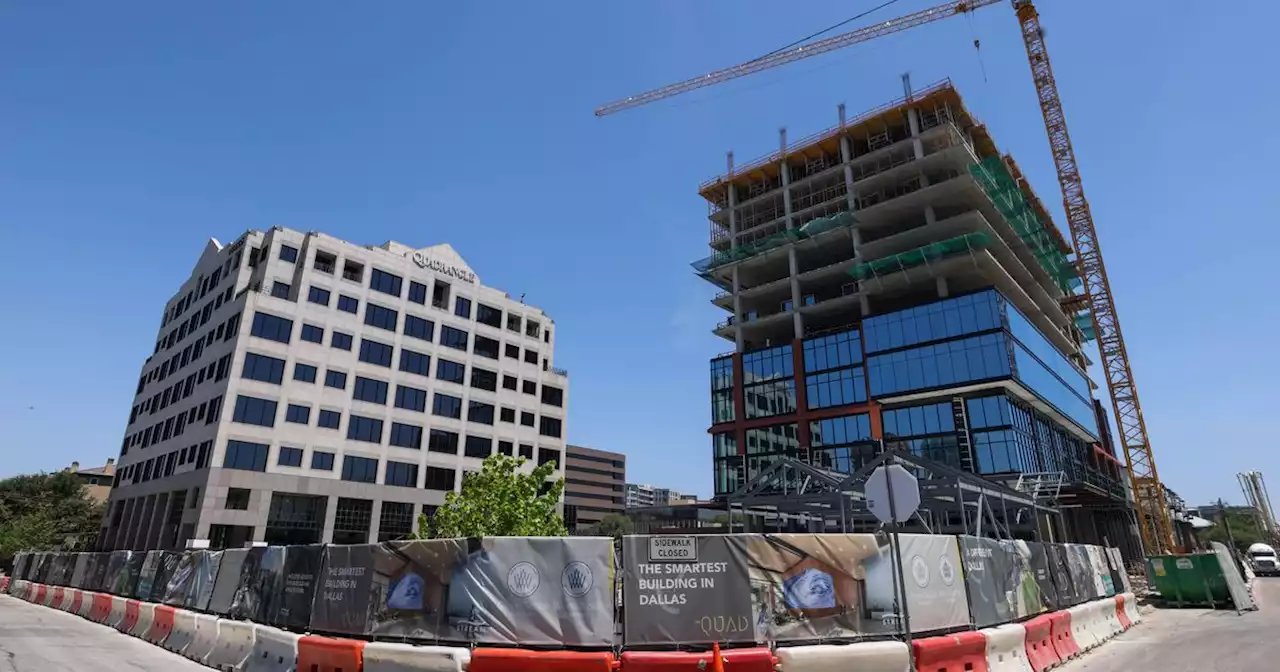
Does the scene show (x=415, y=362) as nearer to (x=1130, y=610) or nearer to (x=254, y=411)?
(x=254, y=411)

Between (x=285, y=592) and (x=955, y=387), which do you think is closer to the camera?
(x=285, y=592)

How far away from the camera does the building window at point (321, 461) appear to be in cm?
4894

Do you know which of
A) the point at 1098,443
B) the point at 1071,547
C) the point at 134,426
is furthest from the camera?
the point at 1098,443

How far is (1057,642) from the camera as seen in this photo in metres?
12.5

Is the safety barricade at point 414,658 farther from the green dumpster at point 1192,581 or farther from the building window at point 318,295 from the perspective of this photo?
the building window at point 318,295

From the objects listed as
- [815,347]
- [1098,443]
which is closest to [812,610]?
[815,347]

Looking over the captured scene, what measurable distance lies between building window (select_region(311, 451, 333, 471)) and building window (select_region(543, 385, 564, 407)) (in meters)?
22.4

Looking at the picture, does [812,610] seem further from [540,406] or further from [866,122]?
[866,122]

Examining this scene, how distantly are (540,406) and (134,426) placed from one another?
38888 millimetres

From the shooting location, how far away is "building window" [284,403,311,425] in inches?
1899

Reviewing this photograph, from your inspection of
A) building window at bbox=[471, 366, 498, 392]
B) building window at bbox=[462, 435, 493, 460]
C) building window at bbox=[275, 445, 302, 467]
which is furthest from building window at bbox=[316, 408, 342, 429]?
building window at bbox=[471, 366, 498, 392]

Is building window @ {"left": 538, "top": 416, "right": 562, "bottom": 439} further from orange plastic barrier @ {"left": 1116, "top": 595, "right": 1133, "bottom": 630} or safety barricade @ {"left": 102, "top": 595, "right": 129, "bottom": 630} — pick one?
orange plastic barrier @ {"left": 1116, "top": 595, "right": 1133, "bottom": 630}

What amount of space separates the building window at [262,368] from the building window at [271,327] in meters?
1.64

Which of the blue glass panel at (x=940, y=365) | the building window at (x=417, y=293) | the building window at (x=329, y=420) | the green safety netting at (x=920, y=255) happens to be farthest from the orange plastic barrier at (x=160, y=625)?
the green safety netting at (x=920, y=255)
